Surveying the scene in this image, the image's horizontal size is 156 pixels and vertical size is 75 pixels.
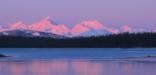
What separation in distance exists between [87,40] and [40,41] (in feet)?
36.9

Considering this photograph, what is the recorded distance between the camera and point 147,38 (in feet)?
450

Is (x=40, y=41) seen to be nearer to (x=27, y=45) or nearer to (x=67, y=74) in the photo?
(x=27, y=45)

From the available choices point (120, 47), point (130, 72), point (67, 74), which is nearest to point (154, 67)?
point (130, 72)

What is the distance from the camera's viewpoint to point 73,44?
468 ft

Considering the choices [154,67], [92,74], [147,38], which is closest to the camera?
[92,74]

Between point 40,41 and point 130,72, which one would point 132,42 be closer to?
point 40,41

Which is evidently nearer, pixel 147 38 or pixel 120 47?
pixel 147 38

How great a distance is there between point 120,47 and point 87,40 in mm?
8797

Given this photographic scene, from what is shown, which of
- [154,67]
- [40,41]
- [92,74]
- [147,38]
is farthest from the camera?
[40,41]

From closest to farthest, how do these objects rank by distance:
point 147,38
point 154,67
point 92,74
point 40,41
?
point 92,74 < point 154,67 < point 147,38 < point 40,41

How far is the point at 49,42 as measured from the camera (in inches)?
5763

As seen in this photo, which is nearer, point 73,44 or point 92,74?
point 92,74

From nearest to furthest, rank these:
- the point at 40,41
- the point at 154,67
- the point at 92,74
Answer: the point at 92,74
the point at 154,67
the point at 40,41

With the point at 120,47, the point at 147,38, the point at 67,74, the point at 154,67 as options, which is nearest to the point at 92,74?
the point at 67,74
